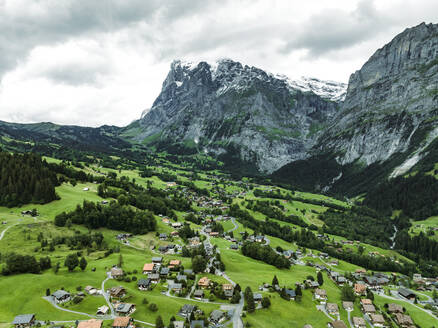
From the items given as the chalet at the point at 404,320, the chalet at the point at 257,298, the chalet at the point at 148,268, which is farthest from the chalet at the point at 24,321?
the chalet at the point at 404,320

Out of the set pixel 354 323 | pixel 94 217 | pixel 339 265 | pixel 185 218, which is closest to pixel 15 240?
pixel 94 217

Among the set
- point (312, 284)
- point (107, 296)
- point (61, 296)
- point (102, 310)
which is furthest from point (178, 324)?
point (312, 284)

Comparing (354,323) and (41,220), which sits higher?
(41,220)

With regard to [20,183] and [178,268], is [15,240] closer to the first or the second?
[20,183]

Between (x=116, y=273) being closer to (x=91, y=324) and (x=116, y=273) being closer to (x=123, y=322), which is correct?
(x=91, y=324)

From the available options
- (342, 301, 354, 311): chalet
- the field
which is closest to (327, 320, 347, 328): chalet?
the field

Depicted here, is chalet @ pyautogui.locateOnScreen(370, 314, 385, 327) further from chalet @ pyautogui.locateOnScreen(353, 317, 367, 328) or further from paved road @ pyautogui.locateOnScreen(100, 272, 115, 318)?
paved road @ pyautogui.locateOnScreen(100, 272, 115, 318)
